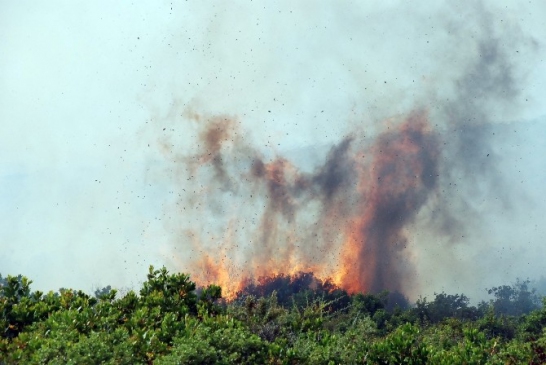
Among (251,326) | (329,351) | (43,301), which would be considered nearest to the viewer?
(329,351)

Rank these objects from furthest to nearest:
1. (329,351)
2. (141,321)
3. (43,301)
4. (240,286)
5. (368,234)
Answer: (368,234), (240,286), (43,301), (141,321), (329,351)

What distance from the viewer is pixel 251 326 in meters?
24.8

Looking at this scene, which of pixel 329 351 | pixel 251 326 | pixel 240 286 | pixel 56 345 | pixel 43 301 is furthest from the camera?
pixel 240 286

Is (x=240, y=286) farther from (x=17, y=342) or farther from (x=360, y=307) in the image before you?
(x=17, y=342)

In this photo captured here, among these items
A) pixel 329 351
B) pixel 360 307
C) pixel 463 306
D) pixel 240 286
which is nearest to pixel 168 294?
pixel 329 351

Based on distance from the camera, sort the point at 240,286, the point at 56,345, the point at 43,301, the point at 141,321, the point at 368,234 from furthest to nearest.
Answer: the point at 368,234
the point at 240,286
the point at 43,301
the point at 141,321
the point at 56,345

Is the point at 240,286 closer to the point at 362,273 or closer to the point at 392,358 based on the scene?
the point at 362,273

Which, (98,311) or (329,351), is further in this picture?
(98,311)

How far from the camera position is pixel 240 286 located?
4087 inches

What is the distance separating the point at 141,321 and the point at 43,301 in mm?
6045

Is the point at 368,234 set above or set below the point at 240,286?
above

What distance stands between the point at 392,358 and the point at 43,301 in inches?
594

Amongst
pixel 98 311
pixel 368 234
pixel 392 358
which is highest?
pixel 368 234

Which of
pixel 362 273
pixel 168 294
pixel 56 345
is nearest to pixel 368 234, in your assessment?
pixel 362 273
